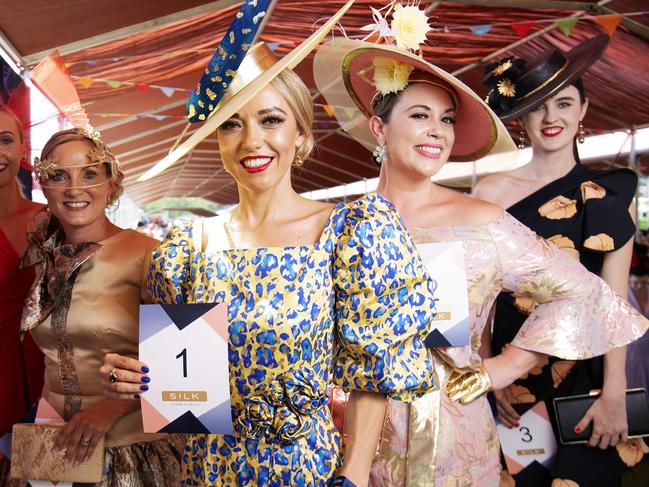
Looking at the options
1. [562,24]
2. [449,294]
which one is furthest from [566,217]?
[562,24]

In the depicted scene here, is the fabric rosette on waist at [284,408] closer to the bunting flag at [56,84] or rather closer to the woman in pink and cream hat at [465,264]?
the woman in pink and cream hat at [465,264]

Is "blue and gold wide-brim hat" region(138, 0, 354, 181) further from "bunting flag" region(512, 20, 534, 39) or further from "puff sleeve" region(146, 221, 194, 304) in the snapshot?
"bunting flag" region(512, 20, 534, 39)

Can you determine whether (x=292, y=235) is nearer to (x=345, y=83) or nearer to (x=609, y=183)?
(x=345, y=83)

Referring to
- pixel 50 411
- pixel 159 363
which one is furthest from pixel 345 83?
pixel 50 411

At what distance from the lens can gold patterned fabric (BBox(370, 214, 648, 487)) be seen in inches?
67.7

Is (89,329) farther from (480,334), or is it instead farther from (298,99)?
(480,334)

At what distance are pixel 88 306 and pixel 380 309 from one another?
3.14 ft

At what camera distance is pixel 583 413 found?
2.25 metres

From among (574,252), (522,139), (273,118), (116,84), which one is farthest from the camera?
(116,84)

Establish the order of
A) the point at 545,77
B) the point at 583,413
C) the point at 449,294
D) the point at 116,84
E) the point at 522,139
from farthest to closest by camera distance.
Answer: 1. the point at 116,84
2. the point at 522,139
3. the point at 545,77
4. the point at 583,413
5. the point at 449,294

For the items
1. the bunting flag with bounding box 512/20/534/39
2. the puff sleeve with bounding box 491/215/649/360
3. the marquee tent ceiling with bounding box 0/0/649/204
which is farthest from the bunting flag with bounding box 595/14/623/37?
the puff sleeve with bounding box 491/215/649/360

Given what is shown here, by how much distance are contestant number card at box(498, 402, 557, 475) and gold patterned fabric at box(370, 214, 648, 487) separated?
1.19ft

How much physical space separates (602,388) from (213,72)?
1.64 metres

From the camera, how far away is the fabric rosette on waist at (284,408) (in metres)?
1.35
